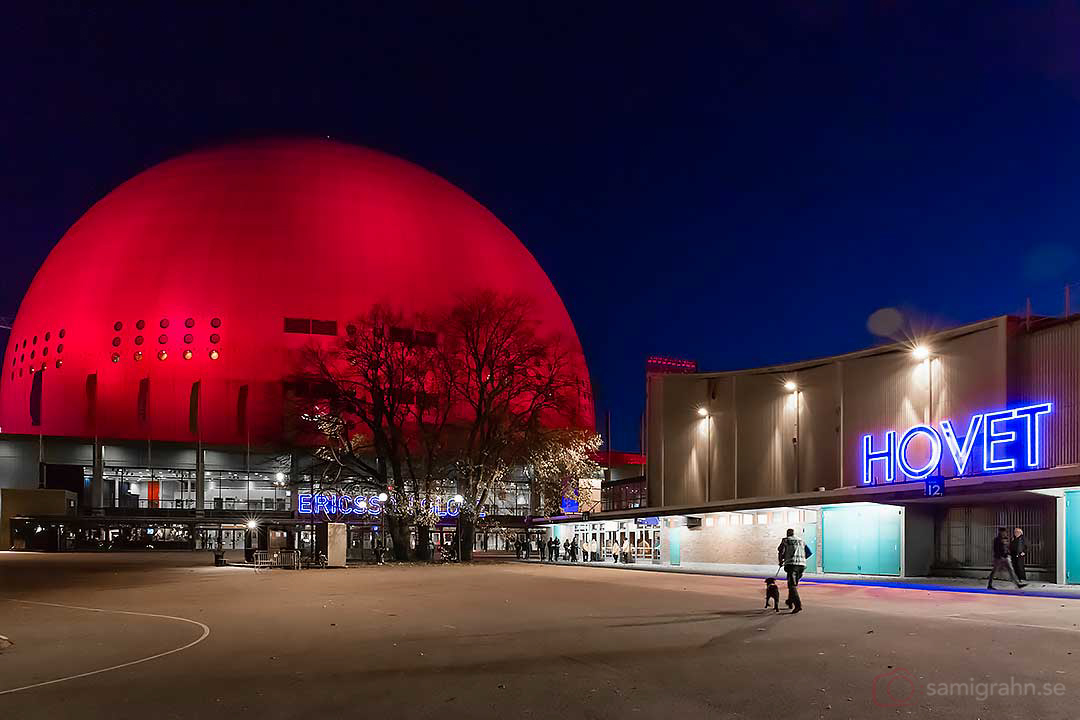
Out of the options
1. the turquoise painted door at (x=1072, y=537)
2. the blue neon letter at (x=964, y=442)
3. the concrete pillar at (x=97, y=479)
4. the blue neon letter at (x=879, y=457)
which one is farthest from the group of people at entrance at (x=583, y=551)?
the concrete pillar at (x=97, y=479)

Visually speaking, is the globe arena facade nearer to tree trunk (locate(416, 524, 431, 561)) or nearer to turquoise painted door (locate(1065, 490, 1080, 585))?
tree trunk (locate(416, 524, 431, 561))

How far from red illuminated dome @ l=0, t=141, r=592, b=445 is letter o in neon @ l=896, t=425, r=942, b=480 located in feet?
152

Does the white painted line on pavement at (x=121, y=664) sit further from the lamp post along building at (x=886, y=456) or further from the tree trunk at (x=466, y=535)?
the tree trunk at (x=466, y=535)

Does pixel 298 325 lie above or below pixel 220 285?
below

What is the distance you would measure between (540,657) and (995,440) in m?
21.9

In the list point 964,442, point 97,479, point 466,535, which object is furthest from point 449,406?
point 97,479

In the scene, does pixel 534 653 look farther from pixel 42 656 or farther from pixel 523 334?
pixel 523 334

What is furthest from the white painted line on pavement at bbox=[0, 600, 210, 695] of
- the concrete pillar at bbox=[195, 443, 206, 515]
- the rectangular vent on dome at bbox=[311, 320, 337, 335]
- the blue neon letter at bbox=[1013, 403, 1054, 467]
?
the concrete pillar at bbox=[195, 443, 206, 515]

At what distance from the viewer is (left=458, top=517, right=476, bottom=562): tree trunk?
147ft

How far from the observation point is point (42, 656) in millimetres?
12062

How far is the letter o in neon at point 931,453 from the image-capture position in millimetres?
30438

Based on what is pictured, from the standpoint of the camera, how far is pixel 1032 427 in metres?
27.4

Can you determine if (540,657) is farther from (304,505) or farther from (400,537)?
(304,505)

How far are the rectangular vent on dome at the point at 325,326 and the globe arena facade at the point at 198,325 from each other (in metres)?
0.11
